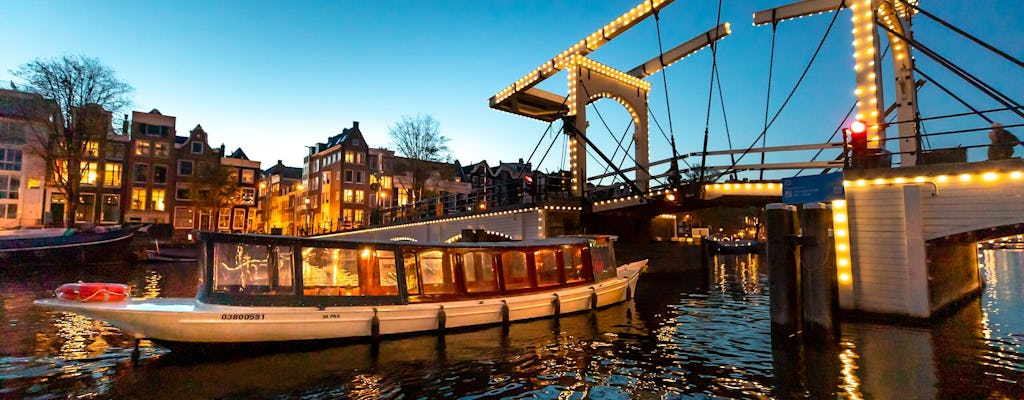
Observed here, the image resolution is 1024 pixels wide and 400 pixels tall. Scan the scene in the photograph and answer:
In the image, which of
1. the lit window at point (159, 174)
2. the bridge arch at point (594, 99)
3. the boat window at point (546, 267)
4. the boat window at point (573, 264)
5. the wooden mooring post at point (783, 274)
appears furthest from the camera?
the lit window at point (159, 174)

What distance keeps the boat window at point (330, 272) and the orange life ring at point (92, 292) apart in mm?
3469

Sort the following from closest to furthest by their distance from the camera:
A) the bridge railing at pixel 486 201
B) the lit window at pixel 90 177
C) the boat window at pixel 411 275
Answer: the boat window at pixel 411 275 < the bridge railing at pixel 486 201 < the lit window at pixel 90 177

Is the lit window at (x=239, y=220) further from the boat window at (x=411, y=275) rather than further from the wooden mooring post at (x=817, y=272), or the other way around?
the wooden mooring post at (x=817, y=272)

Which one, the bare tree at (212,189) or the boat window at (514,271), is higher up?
the bare tree at (212,189)

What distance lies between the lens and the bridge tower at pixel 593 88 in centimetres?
2122

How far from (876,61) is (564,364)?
13669 mm

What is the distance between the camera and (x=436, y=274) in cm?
1354

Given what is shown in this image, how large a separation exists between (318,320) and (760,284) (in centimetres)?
2417

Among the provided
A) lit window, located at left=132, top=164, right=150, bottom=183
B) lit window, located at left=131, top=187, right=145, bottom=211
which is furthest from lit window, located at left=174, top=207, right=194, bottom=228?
lit window, located at left=132, top=164, right=150, bottom=183

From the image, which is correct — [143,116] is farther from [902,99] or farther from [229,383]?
[902,99]

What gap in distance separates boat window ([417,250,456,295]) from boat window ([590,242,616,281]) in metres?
6.01

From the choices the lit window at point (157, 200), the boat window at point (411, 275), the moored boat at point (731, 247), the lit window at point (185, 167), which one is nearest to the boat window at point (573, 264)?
the boat window at point (411, 275)

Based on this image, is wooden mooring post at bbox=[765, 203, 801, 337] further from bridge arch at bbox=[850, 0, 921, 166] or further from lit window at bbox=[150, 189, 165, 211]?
lit window at bbox=[150, 189, 165, 211]

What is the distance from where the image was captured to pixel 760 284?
26578 mm
